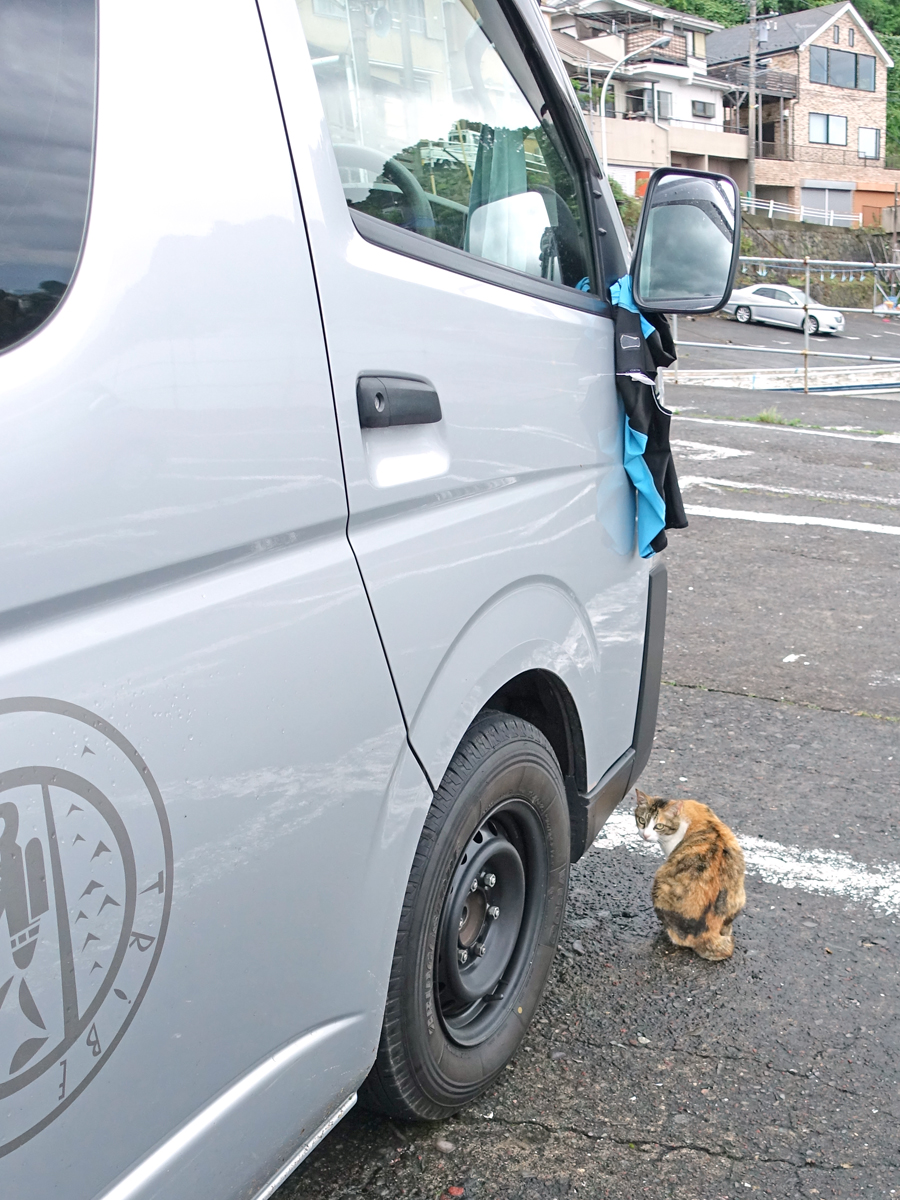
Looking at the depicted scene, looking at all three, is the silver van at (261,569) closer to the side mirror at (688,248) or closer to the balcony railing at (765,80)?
the side mirror at (688,248)

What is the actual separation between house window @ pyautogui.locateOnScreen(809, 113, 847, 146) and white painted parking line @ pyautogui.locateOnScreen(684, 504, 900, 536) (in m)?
56.9

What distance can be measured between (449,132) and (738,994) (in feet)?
7.13

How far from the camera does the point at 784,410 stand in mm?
12461

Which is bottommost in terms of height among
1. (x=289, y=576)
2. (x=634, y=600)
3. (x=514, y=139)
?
(x=634, y=600)

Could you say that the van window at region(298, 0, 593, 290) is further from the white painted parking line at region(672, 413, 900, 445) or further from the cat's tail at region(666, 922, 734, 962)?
the white painted parking line at region(672, 413, 900, 445)

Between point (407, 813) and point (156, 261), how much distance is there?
3.12 feet

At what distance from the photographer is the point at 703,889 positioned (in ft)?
9.57

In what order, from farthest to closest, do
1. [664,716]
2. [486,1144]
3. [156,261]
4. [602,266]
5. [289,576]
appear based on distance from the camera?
[664,716] → [602,266] → [486,1144] → [289,576] → [156,261]

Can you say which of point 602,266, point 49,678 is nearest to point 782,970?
point 602,266

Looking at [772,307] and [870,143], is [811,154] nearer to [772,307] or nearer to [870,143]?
[870,143]

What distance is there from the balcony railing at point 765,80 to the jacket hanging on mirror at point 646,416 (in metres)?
59.9

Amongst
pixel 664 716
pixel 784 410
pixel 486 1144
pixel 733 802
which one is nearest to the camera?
pixel 486 1144

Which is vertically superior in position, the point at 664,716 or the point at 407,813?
the point at 407,813

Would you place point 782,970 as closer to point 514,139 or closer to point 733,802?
point 733,802
